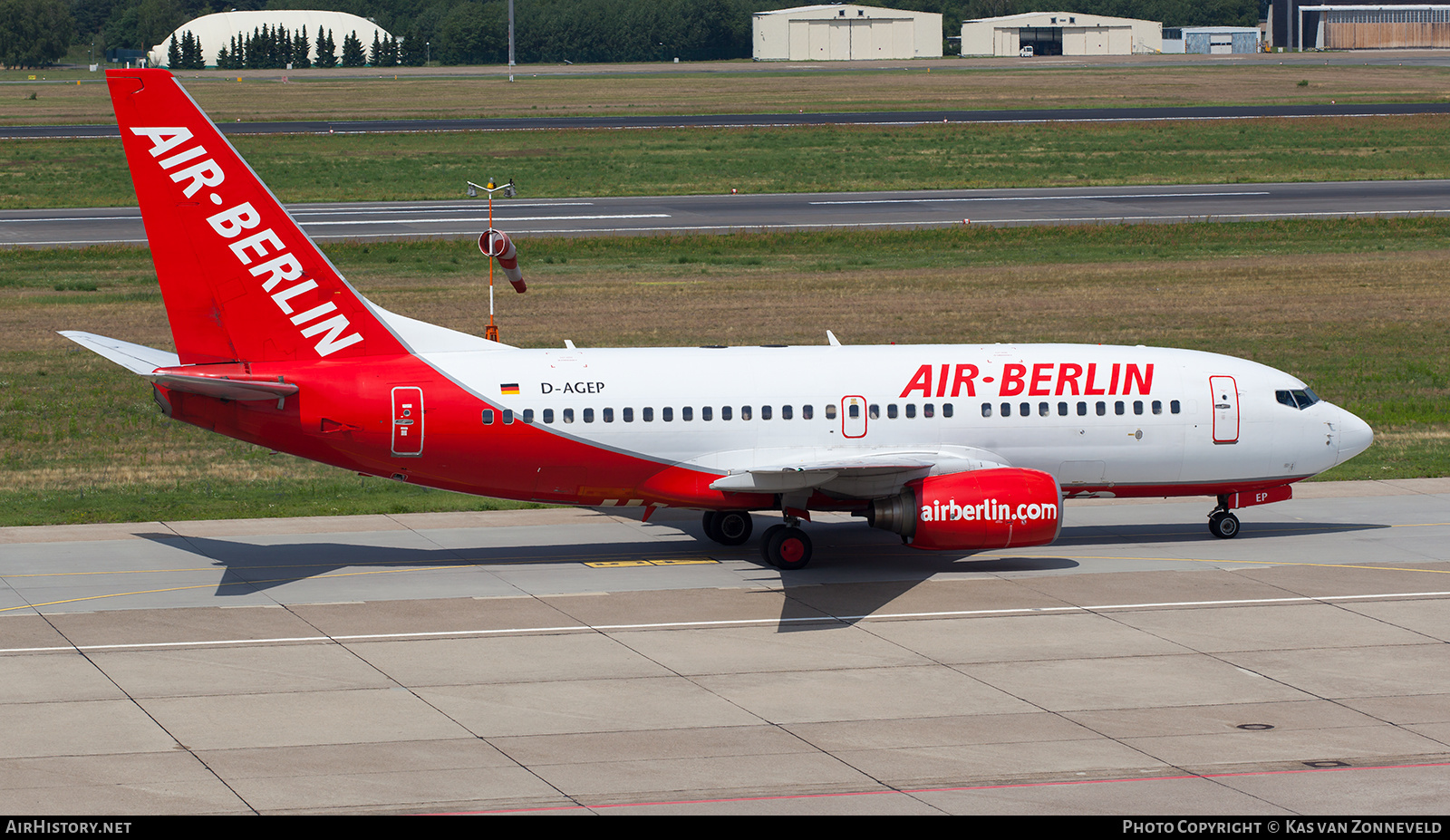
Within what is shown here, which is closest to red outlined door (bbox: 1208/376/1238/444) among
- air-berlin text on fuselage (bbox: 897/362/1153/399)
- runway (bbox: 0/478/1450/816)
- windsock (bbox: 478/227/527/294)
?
air-berlin text on fuselage (bbox: 897/362/1153/399)

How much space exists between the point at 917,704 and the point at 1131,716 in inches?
117

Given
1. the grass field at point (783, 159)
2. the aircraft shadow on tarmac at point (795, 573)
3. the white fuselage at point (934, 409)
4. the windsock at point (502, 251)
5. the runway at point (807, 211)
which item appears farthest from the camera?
the grass field at point (783, 159)

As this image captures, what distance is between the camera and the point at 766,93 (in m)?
172

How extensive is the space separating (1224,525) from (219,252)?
69.3ft

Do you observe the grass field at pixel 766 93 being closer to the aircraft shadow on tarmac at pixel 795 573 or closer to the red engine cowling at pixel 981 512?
the aircraft shadow on tarmac at pixel 795 573

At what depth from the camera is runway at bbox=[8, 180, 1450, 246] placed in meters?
81.1

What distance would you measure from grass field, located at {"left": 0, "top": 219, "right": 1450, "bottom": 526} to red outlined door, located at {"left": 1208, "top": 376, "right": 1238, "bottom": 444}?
33.4 ft

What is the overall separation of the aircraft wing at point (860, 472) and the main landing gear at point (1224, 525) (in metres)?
5.50

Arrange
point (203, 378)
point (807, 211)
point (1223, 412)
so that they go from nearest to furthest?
1. point (203, 378)
2. point (1223, 412)
3. point (807, 211)

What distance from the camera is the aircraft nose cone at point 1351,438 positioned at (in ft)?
109

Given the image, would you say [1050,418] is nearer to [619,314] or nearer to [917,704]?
[917,704]

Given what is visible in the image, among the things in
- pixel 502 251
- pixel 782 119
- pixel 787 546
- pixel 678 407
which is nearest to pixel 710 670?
pixel 787 546

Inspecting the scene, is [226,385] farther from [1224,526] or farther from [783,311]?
[783,311]

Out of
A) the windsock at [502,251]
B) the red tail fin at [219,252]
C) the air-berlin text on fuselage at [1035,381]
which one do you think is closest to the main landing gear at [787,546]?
the air-berlin text on fuselage at [1035,381]
